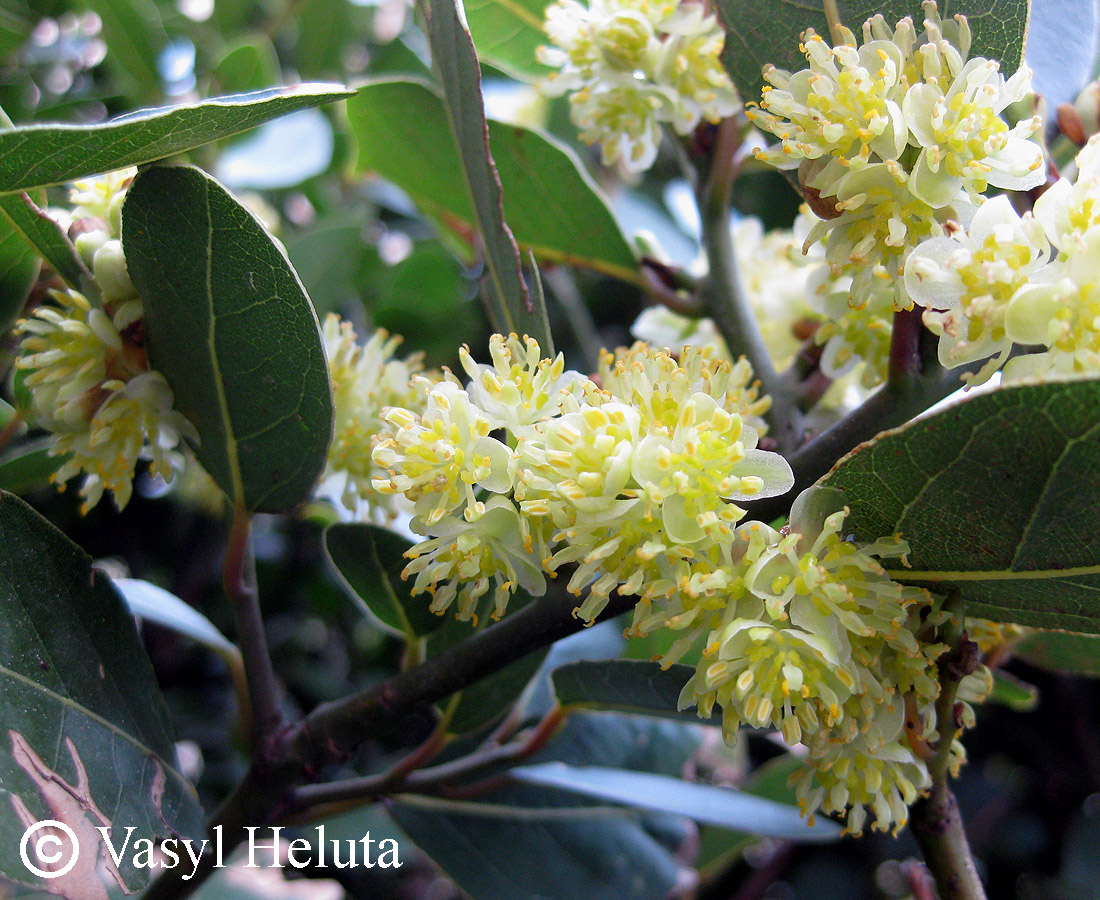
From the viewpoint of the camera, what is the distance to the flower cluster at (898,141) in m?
0.75

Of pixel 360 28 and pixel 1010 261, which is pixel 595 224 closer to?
pixel 1010 261

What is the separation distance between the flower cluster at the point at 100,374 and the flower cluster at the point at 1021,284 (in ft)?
2.34

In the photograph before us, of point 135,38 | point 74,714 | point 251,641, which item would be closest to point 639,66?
point 251,641

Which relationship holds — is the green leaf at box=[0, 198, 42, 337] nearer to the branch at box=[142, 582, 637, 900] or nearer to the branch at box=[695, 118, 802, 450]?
the branch at box=[142, 582, 637, 900]

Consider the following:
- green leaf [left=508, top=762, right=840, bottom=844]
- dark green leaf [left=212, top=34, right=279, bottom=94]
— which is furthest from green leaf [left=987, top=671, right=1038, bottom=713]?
dark green leaf [left=212, top=34, right=279, bottom=94]

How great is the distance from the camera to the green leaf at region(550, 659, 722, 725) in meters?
0.90

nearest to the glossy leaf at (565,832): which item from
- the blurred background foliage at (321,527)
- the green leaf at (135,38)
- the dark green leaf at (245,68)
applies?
the blurred background foliage at (321,527)

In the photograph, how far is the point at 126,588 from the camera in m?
1.13

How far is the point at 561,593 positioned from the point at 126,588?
605 millimetres

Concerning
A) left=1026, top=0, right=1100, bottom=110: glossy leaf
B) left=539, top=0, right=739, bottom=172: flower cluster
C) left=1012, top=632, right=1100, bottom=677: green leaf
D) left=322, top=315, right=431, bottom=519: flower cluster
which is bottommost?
left=1012, top=632, right=1100, bottom=677: green leaf

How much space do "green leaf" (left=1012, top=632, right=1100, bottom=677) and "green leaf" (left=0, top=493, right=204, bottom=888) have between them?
1018 mm

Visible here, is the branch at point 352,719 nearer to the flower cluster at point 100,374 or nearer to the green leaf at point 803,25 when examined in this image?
the flower cluster at point 100,374

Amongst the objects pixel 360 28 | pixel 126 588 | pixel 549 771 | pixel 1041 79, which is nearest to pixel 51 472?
pixel 126 588

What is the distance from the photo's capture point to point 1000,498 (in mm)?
659
